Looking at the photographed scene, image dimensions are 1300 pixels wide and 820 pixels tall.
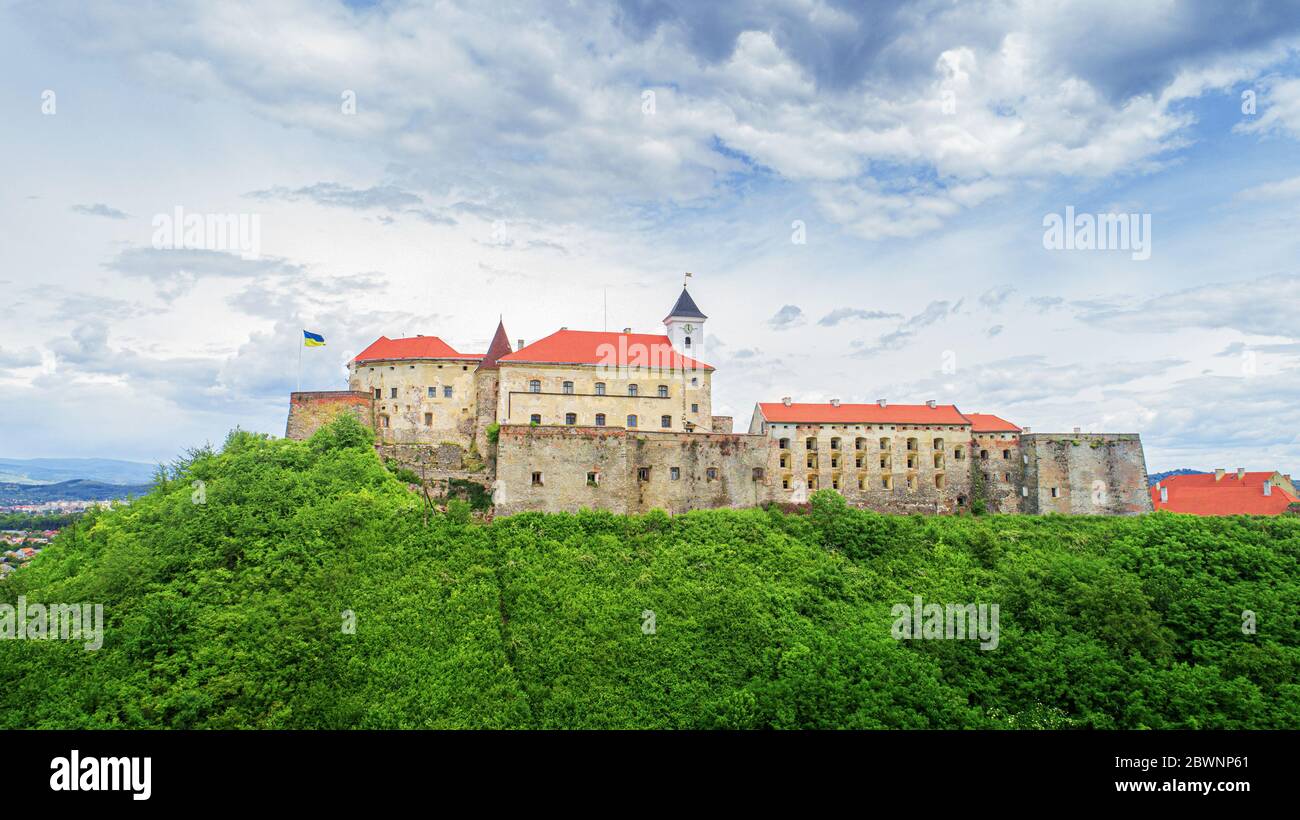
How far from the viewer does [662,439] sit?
47.7m

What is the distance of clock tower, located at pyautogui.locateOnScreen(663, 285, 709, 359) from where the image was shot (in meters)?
55.6

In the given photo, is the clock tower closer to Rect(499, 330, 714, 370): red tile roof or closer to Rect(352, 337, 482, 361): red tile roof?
Rect(499, 330, 714, 370): red tile roof

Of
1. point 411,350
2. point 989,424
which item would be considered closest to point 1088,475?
point 989,424

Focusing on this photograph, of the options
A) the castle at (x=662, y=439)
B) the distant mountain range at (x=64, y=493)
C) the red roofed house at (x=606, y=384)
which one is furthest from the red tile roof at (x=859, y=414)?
the distant mountain range at (x=64, y=493)

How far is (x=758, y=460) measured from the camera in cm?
4978

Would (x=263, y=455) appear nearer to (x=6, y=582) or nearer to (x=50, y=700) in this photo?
(x=6, y=582)

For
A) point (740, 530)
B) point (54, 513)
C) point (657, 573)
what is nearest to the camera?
point (657, 573)

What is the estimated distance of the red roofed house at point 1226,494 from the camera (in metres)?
59.3

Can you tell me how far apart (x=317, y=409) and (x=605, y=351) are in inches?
740

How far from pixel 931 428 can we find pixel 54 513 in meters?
97.0

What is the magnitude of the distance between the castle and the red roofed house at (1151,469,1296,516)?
1020 cm

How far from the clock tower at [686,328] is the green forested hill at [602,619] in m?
15.1

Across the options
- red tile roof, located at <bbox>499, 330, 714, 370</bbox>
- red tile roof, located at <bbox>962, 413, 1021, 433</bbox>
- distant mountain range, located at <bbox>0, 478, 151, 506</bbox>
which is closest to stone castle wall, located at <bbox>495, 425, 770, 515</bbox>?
red tile roof, located at <bbox>499, 330, 714, 370</bbox>
